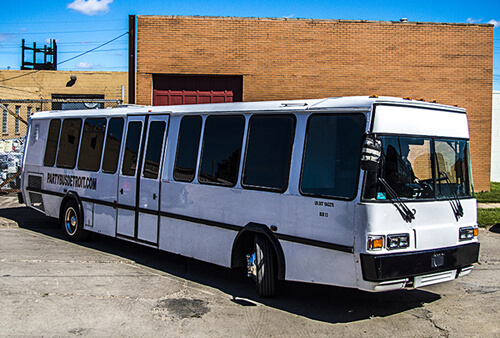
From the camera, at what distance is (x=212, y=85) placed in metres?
19.2

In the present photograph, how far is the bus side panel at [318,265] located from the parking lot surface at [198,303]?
47cm

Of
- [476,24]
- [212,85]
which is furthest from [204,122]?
[476,24]

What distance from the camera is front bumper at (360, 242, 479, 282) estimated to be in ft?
→ 18.7

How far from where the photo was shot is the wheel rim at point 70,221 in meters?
10.7

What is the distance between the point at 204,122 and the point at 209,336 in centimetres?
346

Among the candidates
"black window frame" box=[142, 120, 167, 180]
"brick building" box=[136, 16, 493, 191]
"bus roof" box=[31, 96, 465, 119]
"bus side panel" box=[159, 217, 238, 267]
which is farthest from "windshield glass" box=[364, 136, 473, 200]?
"brick building" box=[136, 16, 493, 191]

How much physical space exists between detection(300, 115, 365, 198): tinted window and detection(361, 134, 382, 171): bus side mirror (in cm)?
24

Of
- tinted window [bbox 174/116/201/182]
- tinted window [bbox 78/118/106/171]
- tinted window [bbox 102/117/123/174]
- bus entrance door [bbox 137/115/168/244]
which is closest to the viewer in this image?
tinted window [bbox 174/116/201/182]

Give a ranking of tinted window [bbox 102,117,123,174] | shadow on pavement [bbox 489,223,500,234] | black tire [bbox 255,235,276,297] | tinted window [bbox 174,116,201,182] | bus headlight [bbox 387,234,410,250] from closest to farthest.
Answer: bus headlight [bbox 387,234,410,250] < black tire [bbox 255,235,276,297] < tinted window [bbox 174,116,201,182] < tinted window [bbox 102,117,123,174] < shadow on pavement [bbox 489,223,500,234]

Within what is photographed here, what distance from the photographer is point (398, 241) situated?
587 centimetres

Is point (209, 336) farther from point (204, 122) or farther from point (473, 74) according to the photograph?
point (473, 74)

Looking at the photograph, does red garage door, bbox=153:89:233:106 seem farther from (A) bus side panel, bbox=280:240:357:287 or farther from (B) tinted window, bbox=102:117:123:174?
(A) bus side panel, bbox=280:240:357:287

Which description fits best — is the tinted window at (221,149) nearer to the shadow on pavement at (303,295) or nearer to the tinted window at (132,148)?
the shadow on pavement at (303,295)

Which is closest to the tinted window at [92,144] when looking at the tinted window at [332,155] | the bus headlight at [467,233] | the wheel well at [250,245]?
the wheel well at [250,245]
